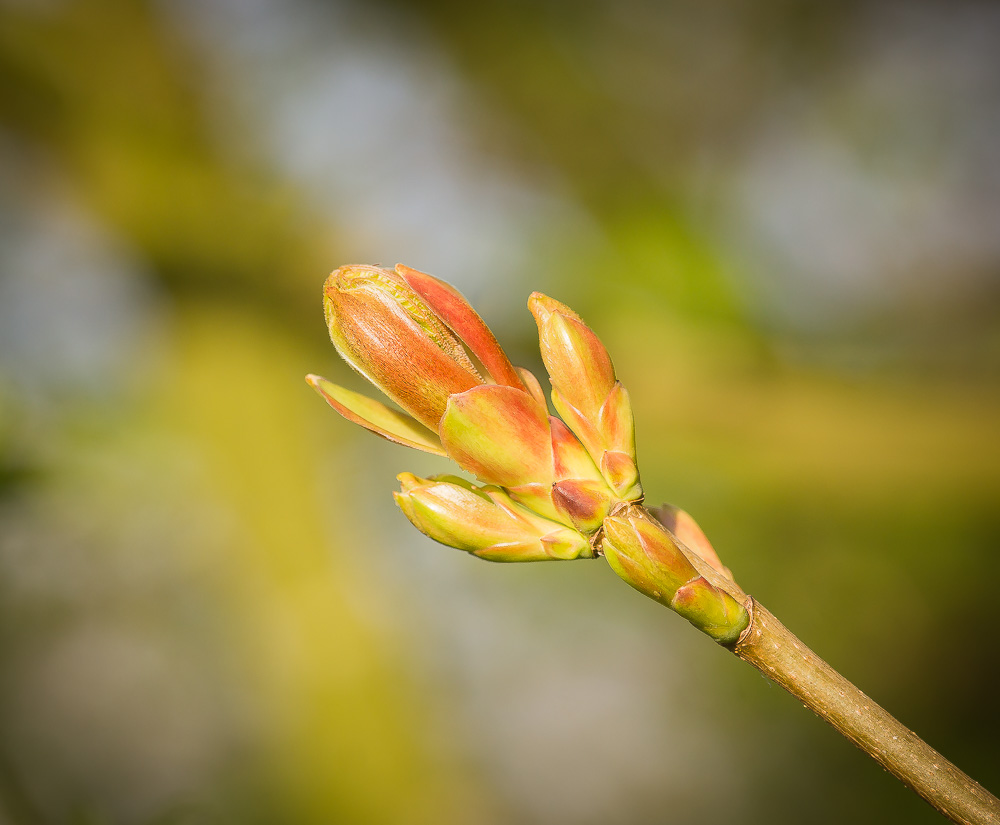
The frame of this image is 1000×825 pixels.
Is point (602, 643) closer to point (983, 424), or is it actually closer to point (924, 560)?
point (924, 560)

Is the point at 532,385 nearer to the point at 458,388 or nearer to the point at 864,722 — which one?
the point at 458,388

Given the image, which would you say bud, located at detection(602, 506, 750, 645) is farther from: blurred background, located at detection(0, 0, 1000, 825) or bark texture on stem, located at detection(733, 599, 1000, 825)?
blurred background, located at detection(0, 0, 1000, 825)

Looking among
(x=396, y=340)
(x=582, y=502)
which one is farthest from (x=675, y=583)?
(x=396, y=340)

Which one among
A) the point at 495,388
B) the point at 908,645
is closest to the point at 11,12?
the point at 495,388

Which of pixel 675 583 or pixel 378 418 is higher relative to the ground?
pixel 378 418

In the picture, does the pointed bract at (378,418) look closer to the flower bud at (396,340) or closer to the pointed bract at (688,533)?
the flower bud at (396,340)

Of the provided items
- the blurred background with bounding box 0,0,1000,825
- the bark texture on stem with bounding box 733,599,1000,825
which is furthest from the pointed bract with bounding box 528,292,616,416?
the blurred background with bounding box 0,0,1000,825
